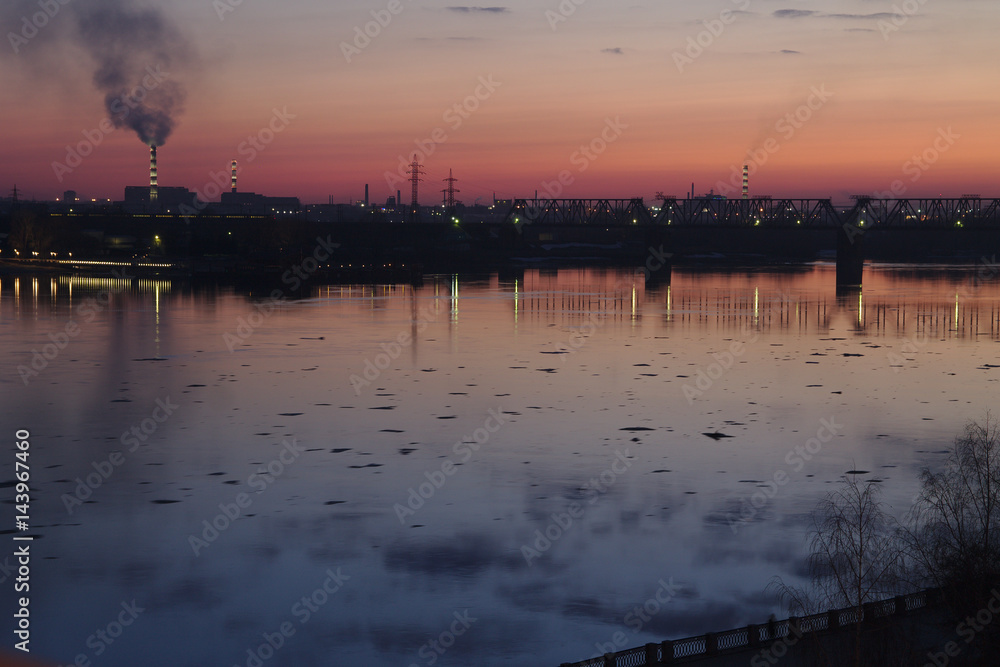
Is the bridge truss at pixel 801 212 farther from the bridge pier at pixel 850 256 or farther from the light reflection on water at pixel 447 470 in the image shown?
the light reflection on water at pixel 447 470

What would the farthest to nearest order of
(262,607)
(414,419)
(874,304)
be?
(874,304) → (414,419) → (262,607)

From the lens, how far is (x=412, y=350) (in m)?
55.9

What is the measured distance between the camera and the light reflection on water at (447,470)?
1856 centimetres

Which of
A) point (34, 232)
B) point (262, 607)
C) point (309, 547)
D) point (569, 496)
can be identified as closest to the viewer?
point (262, 607)

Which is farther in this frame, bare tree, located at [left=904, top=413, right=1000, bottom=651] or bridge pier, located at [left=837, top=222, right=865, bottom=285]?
bridge pier, located at [left=837, top=222, right=865, bottom=285]

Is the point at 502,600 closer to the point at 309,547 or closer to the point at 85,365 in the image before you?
the point at 309,547

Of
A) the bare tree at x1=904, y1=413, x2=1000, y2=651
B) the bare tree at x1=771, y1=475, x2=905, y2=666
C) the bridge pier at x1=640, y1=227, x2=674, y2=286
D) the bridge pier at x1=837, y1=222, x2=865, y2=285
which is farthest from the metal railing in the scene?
the bridge pier at x1=640, y1=227, x2=674, y2=286

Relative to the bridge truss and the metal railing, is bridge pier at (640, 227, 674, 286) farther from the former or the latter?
the metal railing

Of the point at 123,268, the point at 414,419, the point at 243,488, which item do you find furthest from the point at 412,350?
the point at 123,268

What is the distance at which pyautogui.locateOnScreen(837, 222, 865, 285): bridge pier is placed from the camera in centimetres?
12400

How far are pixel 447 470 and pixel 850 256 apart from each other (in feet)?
353

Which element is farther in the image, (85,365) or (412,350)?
(412,350)

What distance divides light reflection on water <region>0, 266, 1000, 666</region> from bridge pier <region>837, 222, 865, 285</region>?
198 feet

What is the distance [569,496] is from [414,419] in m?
11.3
